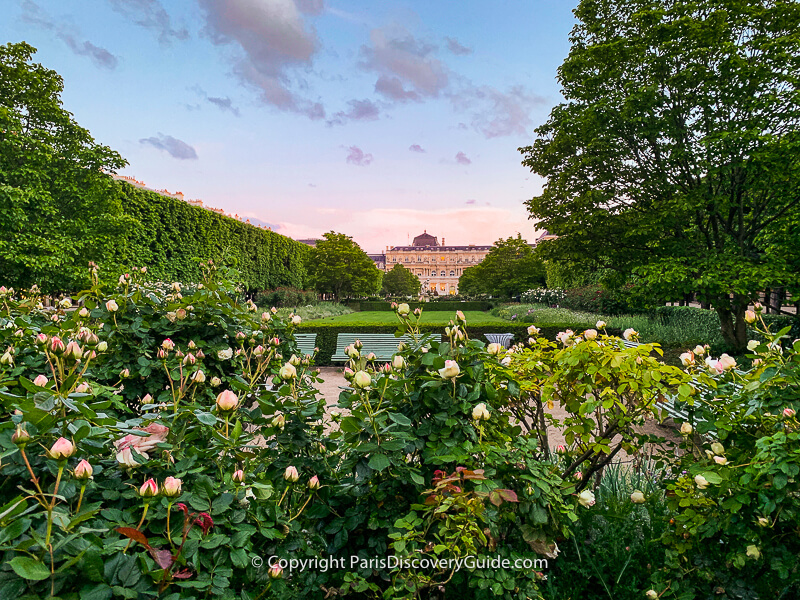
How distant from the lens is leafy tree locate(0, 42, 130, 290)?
350 inches

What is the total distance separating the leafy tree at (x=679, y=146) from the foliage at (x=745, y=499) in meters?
5.41

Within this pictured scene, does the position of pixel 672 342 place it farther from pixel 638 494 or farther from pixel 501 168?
pixel 638 494

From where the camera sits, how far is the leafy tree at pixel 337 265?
1208 inches

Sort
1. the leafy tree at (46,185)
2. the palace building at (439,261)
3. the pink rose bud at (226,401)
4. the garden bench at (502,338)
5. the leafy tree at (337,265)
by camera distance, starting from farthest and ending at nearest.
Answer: the palace building at (439,261) → the leafy tree at (337,265) → the garden bench at (502,338) → the leafy tree at (46,185) → the pink rose bud at (226,401)

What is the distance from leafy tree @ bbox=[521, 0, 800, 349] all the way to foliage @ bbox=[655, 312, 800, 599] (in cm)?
541

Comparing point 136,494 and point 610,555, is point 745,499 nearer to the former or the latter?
point 610,555

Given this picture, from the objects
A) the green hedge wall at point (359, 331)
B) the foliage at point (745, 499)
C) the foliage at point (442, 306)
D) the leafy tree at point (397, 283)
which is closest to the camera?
the foliage at point (745, 499)

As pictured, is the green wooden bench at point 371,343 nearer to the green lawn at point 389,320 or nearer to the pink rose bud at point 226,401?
the green lawn at point 389,320

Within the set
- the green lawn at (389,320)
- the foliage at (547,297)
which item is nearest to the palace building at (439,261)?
the foliage at (547,297)

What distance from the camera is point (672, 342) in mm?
8211

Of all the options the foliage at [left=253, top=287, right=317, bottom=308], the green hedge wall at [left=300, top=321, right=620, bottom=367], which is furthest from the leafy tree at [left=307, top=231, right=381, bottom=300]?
the green hedge wall at [left=300, top=321, right=620, bottom=367]

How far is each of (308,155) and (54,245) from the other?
621 cm

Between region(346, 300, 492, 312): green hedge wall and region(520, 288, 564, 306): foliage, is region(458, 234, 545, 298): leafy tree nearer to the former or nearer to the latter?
region(346, 300, 492, 312): green hedge wall

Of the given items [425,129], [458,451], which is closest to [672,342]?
[425,129]
